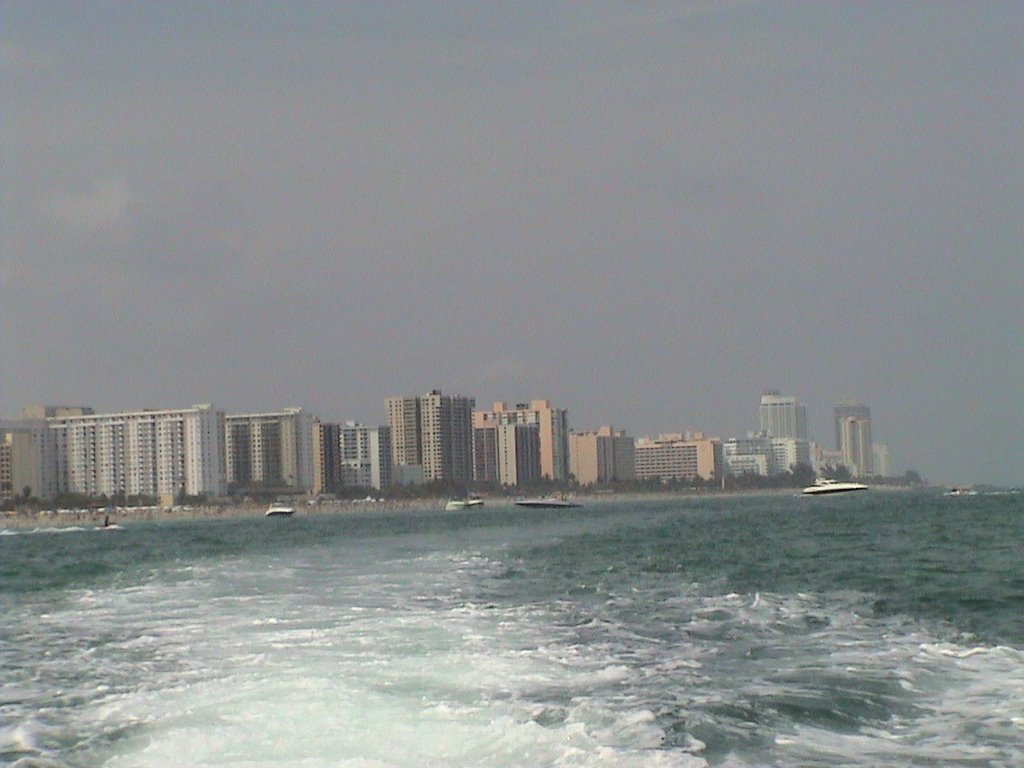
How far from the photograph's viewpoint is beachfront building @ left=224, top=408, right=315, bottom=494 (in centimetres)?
18950

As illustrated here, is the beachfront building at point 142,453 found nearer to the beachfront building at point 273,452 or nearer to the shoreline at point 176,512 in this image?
the shoreline at point 176,512

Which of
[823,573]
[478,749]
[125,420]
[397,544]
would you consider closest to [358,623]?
[478,749]

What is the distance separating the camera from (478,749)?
353 inches

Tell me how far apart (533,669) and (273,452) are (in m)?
184

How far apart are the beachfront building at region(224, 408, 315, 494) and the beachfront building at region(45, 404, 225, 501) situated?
15.4m

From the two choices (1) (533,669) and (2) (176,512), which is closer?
(1) (533,669)

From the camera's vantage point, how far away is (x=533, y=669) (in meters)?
12.4

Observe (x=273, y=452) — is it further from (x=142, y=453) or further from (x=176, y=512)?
(x=176, y=512)

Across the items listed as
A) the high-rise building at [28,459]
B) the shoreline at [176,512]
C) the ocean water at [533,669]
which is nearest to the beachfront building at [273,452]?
the shoreline at [176,512]

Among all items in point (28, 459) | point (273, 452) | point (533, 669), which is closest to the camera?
point (533, 669)

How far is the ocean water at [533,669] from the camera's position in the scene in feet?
30.1

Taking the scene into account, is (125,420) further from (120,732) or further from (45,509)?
(120,732)

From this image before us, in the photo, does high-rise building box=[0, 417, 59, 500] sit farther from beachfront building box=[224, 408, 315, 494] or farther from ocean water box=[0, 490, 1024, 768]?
ocean water box=[0, 490, 1024, 768]

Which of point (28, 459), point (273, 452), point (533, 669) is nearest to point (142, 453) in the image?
point (28, 459)
